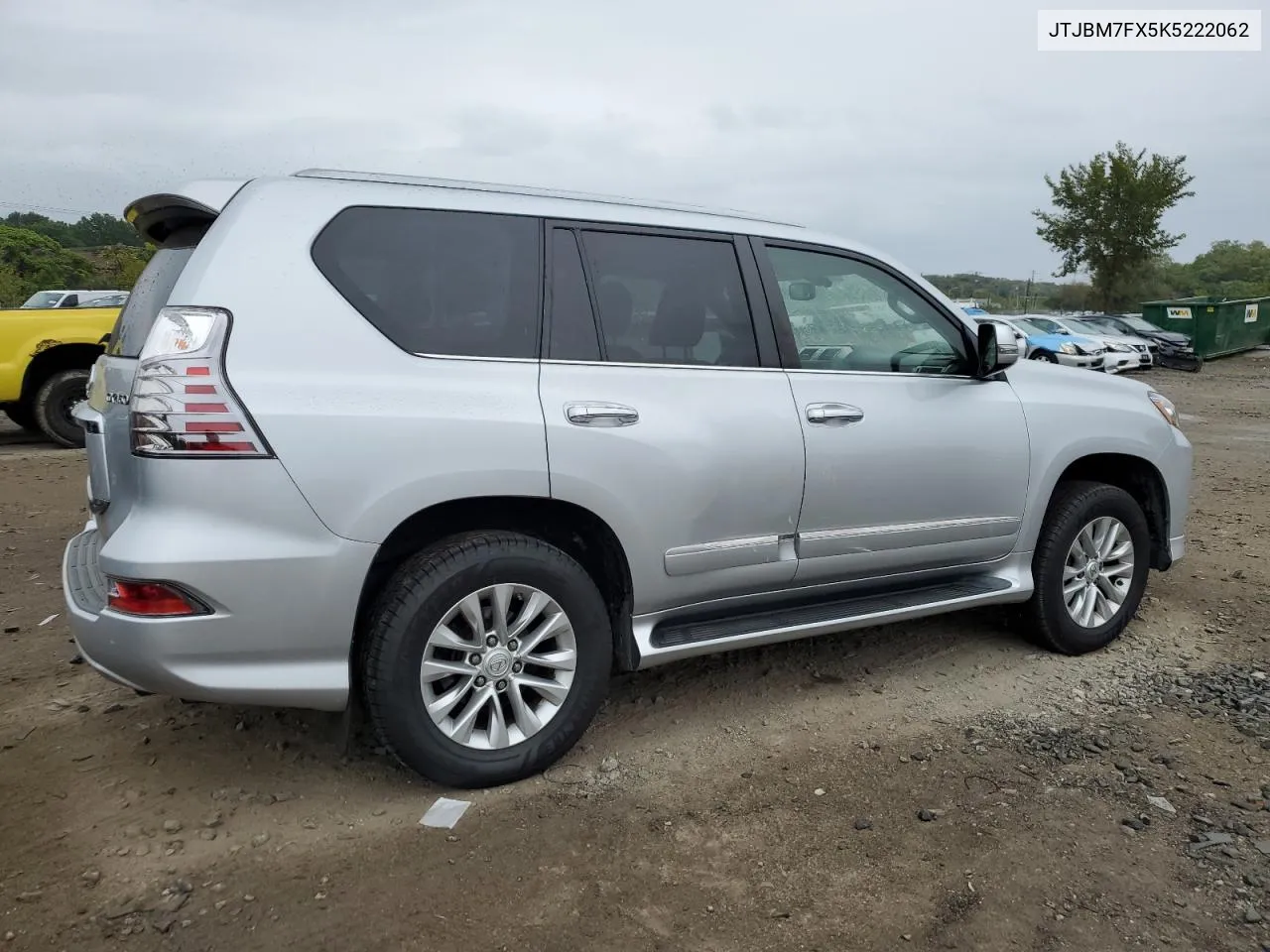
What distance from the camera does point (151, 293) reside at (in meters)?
3.02

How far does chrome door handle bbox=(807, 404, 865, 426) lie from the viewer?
133 inches

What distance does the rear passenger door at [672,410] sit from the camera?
2.99 m

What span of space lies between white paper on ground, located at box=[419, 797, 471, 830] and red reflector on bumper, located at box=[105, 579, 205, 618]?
0.91m

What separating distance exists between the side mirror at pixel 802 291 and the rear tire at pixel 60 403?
27.4 ft

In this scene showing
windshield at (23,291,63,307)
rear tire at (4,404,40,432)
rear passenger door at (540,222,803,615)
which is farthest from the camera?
windshield at (23,291,63,307)

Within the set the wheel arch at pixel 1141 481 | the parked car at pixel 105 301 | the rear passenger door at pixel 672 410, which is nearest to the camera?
the rear passenger door at pixel 672 410

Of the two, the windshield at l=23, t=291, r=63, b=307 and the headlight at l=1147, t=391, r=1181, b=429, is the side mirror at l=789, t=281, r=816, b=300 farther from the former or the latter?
the windshield at l=23, t=291, r=63, b=307

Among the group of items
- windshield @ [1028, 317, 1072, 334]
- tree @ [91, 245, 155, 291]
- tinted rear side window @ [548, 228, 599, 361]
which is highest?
tree @ [91, 245, 155, 291]

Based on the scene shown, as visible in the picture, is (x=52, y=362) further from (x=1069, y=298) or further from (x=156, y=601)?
(x=1069, y=298)

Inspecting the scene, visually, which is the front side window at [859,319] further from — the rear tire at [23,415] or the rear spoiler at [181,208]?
the rear tire at [23,415]

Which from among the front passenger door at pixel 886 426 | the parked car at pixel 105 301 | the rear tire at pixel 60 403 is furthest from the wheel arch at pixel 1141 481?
the parked car at pixel 105 301

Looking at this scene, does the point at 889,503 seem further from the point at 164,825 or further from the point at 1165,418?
the point at 164,825

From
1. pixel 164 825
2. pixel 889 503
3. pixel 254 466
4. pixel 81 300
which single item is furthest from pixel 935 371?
pixel 81 300

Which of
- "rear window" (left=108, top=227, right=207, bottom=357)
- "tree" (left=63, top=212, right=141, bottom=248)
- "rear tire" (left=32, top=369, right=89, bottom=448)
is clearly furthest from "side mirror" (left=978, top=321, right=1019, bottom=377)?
"tree" (left=63, top=212, right=141, bottom=248)
